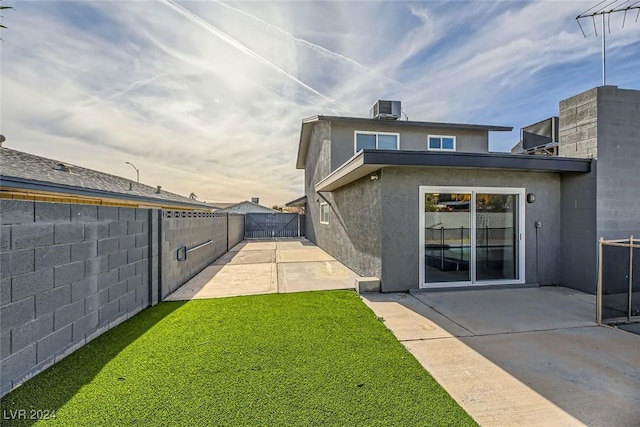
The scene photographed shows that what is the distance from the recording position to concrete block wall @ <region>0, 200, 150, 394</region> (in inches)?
101

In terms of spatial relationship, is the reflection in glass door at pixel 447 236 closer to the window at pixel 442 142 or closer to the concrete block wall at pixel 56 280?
the concrete block wall at pixel 56 280

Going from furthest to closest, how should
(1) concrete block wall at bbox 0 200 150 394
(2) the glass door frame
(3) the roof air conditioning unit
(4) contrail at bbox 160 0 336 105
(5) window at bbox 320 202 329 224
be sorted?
(5) window at bbox 320 202 329 224 → (3) the roof air conditioning unit → (4) contrail at bbox 160 0 336 105 → (2) the glass door frame → (1) concrete block wall at bbox 0 200 150 394

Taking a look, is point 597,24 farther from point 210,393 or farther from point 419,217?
point 210,393

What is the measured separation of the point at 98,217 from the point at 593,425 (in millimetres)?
5701

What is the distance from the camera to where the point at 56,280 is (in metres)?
3.11

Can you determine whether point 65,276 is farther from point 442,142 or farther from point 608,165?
point 442,142

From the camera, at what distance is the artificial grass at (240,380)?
232 cm

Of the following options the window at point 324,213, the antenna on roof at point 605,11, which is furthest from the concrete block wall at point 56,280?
the antenna on roof at point 605,11

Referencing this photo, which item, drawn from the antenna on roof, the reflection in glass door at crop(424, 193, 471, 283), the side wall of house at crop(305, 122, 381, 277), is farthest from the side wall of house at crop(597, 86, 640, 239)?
the side wall of house at crop(305, 122, 381, 277)

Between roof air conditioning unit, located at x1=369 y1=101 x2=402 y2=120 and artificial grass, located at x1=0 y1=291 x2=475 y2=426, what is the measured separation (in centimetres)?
977

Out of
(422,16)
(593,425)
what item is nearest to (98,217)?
(593,425)

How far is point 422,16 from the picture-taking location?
7.71 m

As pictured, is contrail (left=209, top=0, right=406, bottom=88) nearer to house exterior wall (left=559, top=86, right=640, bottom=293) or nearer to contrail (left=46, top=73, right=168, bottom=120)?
contrail (left=46, top=73, right=168, bottom=120)

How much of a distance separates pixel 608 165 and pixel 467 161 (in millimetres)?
3011
